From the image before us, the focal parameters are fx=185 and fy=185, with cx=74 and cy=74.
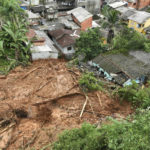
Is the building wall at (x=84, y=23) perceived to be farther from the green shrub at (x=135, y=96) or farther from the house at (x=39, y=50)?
the green shrub at (x=135, y=96)

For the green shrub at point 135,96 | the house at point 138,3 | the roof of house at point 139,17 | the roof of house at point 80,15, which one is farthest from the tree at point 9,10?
the house at point 138,3

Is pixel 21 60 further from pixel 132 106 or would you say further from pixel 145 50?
pixel 145 50

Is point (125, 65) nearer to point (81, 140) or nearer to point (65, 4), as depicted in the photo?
point (81, 140)

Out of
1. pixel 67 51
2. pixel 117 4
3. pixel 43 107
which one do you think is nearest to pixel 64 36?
pixel 67 51

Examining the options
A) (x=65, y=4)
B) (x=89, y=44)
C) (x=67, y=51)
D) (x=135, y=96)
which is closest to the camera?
(x=135, y=96)

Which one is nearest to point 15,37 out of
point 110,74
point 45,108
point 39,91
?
point 39,91

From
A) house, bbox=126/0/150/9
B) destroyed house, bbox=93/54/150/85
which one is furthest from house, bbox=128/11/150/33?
destroyed house, bbox=93/54/150/85
